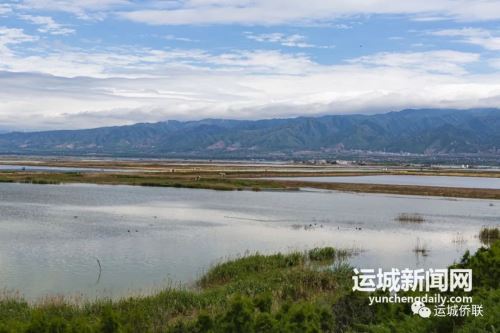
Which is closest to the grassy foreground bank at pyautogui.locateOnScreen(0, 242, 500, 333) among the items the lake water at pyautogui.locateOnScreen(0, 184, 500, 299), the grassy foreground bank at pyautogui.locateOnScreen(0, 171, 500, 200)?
the lake water at pyautogui.locateOnScreen(0, 184, 500, 299)

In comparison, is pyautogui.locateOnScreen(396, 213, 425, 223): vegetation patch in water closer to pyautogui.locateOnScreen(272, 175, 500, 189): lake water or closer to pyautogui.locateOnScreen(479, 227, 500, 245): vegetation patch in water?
pyautogui.locateOnScreen(479, 227, 500, 245): vegetation patch in water

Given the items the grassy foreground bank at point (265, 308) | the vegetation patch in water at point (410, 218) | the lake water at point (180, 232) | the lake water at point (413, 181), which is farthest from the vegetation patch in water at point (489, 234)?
the lake water at point (413, 181)

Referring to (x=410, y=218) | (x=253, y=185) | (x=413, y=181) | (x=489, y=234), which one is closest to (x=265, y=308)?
(x=489, y=234)

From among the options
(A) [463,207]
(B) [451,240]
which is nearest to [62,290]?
(B) [451,240]

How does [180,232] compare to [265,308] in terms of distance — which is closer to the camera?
[265,308]

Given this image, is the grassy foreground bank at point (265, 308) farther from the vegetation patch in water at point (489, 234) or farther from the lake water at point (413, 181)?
the lake water at point (413, 181)

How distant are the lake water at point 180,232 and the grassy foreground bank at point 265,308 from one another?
327 centimetres

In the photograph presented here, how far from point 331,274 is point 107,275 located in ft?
30.5

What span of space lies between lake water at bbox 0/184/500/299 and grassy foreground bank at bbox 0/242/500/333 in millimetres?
3272

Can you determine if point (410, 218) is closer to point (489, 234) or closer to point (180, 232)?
point (489, 234)

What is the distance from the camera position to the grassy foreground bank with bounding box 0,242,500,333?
11.4 m

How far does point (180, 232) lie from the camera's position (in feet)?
114

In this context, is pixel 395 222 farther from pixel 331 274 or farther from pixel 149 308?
pixel 149 308

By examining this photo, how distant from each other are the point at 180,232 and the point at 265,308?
22247 millimetres
